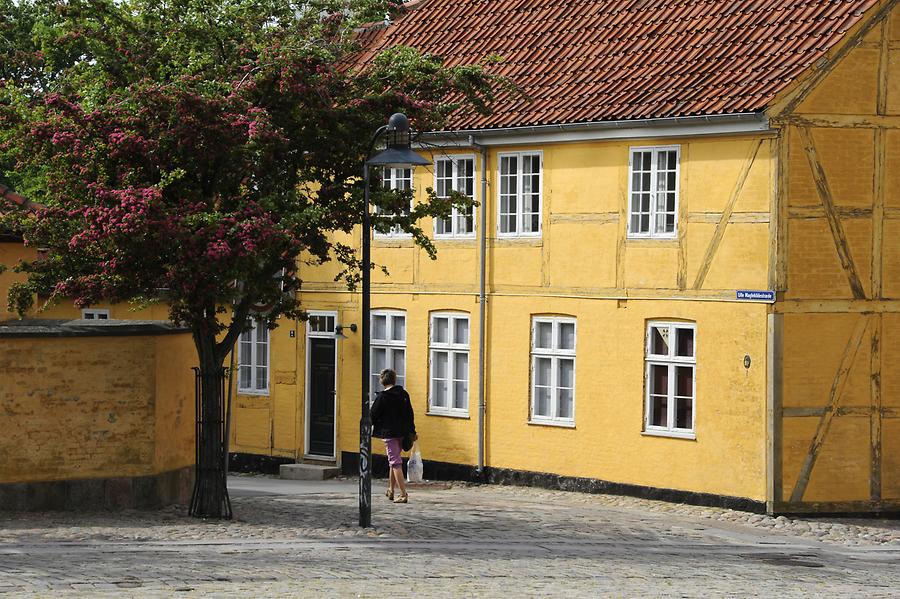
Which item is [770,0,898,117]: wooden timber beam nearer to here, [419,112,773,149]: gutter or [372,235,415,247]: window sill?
[419,112,773,149]: gutter

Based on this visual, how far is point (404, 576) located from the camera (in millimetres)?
15164

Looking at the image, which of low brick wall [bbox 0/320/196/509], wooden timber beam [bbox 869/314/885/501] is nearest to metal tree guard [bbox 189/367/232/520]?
low brick wall [bbox 0/320/196/509]

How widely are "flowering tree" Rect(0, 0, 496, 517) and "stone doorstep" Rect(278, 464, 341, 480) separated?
8222 millimetres

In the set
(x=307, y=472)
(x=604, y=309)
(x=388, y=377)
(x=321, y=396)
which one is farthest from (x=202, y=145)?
(x=321, y=396)

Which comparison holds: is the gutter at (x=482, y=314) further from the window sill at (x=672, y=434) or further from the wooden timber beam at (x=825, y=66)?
the wooden timber beam at (x=825, y=66)

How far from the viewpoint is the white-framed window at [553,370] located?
24.7 metres

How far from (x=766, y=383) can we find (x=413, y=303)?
284 inches

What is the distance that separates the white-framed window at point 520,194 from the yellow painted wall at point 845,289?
472 centimetres

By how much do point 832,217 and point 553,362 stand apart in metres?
5.05

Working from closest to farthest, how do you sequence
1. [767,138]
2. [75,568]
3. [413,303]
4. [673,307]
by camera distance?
[75,568] → [767,138] → [673,307] → [413,303]

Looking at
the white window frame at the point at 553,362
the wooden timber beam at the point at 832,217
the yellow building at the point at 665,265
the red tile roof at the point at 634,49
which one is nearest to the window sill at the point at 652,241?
the yellow building at the point at 665,265

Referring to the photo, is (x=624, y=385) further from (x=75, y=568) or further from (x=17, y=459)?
(x=75, y=568)

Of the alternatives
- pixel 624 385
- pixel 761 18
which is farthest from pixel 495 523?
pixel 761 18

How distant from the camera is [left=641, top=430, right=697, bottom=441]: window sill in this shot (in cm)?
2270
